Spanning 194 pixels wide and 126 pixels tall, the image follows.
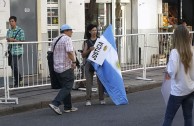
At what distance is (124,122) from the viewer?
9.41m

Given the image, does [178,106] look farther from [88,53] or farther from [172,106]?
[88,53]

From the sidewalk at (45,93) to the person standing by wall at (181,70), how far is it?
453 centimetres

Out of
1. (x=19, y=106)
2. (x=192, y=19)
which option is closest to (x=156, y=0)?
(x=192, y=19)

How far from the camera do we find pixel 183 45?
7.06 metres

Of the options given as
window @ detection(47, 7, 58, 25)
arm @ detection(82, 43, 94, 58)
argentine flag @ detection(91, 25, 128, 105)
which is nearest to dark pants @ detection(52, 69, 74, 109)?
arm @ detection(82, 43, 94, 58)

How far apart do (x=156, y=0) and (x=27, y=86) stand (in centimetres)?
954

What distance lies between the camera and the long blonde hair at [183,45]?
7031 millimetres

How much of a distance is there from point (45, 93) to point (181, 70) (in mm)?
5969

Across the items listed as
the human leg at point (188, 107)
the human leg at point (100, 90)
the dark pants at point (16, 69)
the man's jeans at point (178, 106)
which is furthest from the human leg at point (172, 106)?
the dark pants at point (16, 69)

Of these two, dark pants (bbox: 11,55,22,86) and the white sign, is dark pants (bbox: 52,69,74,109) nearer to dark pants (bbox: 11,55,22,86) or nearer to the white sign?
the white sign

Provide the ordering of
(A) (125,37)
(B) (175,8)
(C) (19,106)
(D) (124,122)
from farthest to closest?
(B) (175,8) → (A) (125,37) → (C) (19,106) → (D) (124,122)

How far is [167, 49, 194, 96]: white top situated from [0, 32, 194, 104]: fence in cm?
490

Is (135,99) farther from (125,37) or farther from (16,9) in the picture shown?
(16,9)

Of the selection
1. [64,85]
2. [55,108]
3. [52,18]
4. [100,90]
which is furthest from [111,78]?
→ [52,18]
